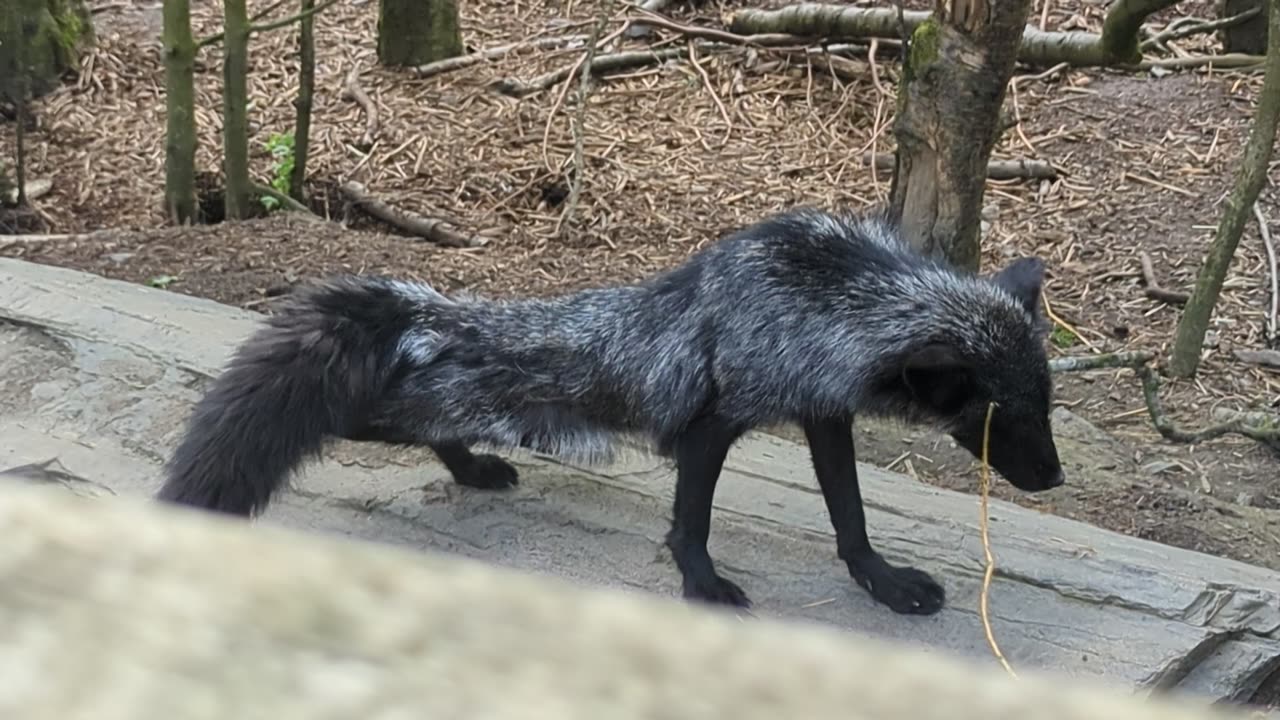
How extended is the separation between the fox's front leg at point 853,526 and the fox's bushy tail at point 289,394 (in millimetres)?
1515

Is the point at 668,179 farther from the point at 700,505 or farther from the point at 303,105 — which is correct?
the point at 700,505

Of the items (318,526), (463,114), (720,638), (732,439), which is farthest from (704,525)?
(463,114)

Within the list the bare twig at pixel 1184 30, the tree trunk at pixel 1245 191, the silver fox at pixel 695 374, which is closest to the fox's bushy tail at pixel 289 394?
the silver fox at pixel 695 374

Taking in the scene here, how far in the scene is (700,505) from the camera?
167 inches

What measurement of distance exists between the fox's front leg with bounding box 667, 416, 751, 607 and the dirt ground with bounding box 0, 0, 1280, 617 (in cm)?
159

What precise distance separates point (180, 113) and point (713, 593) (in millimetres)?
5233

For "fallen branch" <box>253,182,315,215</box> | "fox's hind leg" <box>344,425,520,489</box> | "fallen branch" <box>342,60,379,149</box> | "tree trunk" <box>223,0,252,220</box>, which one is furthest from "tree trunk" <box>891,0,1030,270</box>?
"fallen branch" <box>342,60,379,149</box>

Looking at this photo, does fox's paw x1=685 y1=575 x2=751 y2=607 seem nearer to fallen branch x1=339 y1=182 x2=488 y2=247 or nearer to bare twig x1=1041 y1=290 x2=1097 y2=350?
bare twig x1=1041 y1=290 x2=1097 y2=350

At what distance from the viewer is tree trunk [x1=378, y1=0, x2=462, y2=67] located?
1033cm

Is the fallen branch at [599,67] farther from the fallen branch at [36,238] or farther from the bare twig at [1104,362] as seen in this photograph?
the bare twig at [1104,362]

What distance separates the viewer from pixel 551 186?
8.86 meters

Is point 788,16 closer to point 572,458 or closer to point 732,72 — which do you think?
point 732,72

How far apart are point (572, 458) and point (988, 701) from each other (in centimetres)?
404

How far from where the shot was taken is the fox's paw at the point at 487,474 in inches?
195
